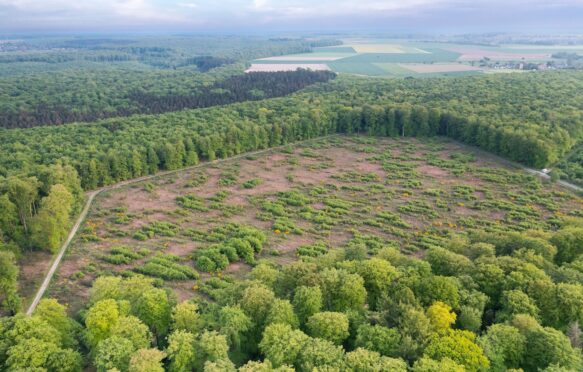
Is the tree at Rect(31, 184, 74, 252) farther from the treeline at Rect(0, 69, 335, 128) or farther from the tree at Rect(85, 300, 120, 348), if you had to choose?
the treeline at Rect(0, 69, 335, 128)

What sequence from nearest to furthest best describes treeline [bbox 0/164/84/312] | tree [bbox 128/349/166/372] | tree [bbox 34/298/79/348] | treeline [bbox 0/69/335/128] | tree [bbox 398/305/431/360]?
tree [bbox 128/349/166/372]
tree [bbox 398/305/431/360]
tree [bbox 34/298/79/348]
treeline [bbox 0/164/84/312]
treeline [bbox 0/69/335/128]

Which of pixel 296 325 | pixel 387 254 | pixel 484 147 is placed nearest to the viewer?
pixel 296 325

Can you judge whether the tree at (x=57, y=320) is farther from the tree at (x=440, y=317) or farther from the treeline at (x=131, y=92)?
the treeline at (x=131, y=92)

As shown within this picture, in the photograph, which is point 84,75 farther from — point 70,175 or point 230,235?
point 230,235

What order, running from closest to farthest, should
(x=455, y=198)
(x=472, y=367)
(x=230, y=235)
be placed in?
(x=472, y=367), (x=230, y=235), (x=455, y=198)

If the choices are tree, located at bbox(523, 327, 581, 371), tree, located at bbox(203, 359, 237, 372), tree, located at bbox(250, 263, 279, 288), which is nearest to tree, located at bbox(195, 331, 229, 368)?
tree, located at bbox(203, 359, 237, 372)

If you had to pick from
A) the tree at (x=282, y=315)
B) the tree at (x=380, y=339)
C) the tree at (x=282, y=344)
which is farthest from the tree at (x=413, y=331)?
the tree at (x=282, y=315)

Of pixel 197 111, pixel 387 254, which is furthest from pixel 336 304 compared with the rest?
pixel 197 111
